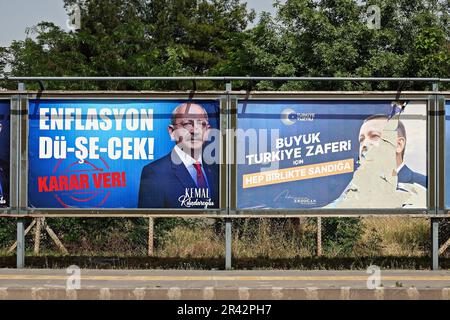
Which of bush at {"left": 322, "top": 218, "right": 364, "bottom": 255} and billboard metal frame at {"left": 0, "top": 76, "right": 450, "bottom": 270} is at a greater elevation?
billboard metal frame at {"left": 0, "top": 76, "right": 450, "bottom": 270}

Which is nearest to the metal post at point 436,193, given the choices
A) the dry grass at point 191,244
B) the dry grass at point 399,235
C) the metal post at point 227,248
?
the dry grass at point 399,235

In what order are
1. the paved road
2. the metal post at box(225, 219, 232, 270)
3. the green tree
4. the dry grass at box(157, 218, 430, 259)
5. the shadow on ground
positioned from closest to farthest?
the paved road
the metal post at box(225, 219, 232, 270)
the shadow on ground
the dry grass at box(157, 218, 430, 259)
the green tree

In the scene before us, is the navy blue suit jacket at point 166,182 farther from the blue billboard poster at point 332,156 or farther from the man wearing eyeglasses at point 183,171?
the blue billboard poster at point 332,156

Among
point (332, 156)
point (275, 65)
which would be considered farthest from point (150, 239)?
point (275, 65)

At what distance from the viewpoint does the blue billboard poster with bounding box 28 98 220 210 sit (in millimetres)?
10367

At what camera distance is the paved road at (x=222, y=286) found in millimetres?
8203

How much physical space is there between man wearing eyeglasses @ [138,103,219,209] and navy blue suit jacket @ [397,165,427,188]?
2672 mm

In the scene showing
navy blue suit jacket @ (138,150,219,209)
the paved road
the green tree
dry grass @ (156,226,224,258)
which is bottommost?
the paved road

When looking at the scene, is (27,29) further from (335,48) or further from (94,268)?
(94,268)

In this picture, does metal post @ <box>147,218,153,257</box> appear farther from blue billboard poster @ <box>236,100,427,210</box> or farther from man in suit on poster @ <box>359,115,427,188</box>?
man in suit on poster @ <box>359,115,427,188</box>

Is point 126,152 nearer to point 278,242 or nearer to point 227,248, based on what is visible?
point 227,248

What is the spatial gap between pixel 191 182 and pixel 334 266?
2.53 m

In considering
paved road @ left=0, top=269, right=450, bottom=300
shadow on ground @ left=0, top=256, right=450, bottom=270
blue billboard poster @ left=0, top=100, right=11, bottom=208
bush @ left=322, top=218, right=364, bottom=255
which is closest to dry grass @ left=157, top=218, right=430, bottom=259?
bush @ left=322, top=218, right=364, bottom=255
